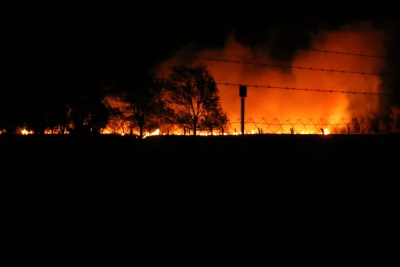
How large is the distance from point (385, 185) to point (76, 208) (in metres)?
4.88

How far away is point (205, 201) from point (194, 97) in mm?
21887

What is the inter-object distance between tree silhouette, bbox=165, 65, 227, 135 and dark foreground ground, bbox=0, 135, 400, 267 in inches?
716

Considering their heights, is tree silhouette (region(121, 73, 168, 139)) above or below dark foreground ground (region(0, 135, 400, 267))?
above

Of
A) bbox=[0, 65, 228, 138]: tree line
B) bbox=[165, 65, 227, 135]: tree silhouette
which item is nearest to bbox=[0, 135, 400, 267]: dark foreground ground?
bbox=[0, 65, 228, 138]: tree line

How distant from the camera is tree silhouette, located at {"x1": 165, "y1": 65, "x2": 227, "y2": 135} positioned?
86.5 ft

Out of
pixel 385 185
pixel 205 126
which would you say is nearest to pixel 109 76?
pixel 205 126

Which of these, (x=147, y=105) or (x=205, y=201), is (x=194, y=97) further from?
(x=205, y=201)

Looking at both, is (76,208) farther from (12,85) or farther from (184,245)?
(12,85)

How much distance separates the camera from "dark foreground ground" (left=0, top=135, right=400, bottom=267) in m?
4.70

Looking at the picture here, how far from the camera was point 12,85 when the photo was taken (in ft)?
37.9

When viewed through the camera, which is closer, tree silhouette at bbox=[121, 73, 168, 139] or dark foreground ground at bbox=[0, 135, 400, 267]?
dark foreground ground at bbox=[0, 135, 400, 267]

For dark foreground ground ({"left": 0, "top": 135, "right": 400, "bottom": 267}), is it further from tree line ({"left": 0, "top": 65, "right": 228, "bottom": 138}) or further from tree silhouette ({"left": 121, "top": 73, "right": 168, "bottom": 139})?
tree silhouette ({"left": 121, "top": 73, "right": 168, "bottom": 139})

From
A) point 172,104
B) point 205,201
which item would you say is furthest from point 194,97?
point 205,201

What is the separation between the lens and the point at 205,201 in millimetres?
5879
